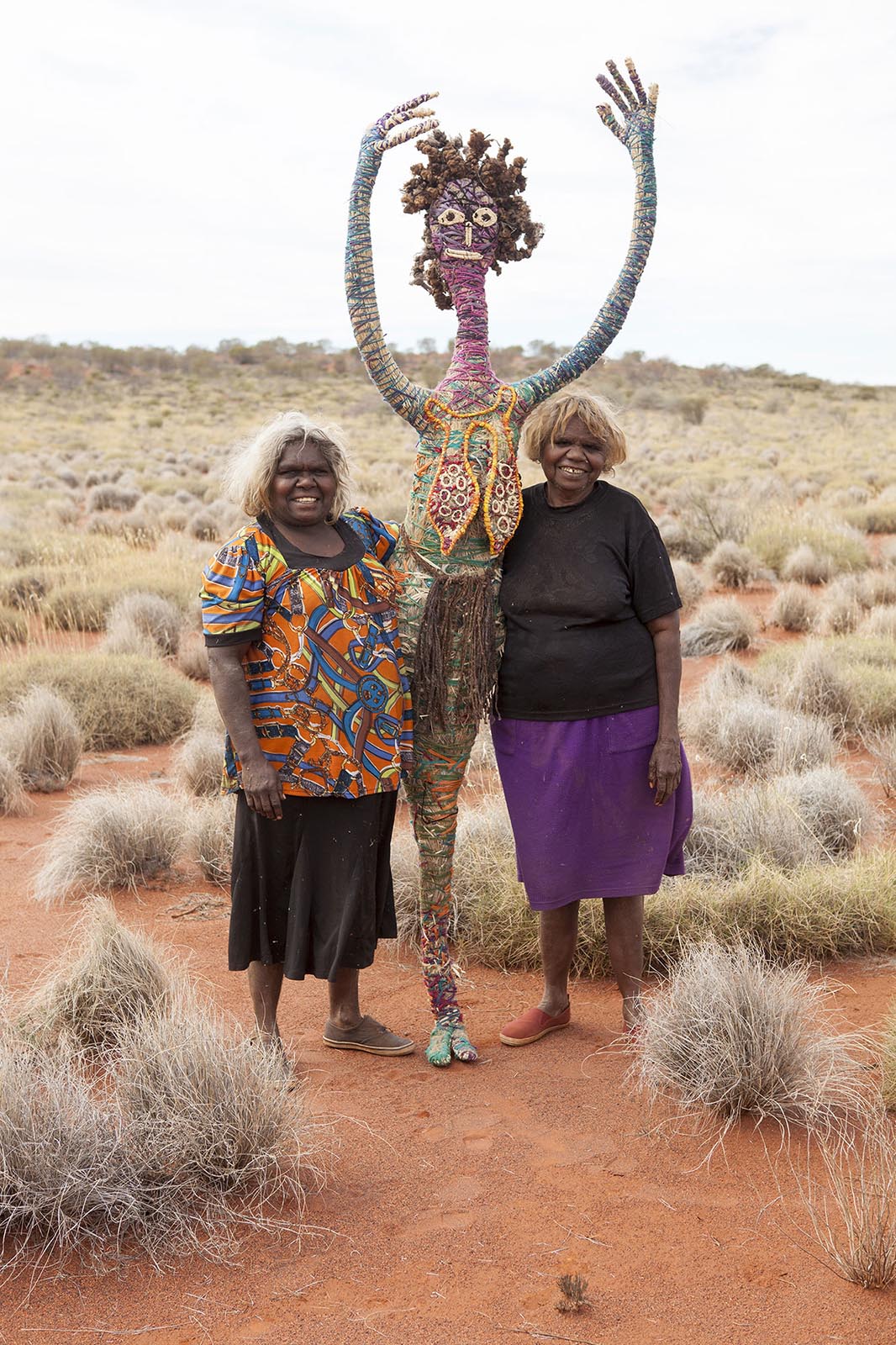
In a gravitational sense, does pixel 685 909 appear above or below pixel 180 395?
below

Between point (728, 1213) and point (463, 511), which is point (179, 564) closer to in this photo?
point (463, 511)

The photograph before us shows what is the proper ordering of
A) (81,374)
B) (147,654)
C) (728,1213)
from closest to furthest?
(728,1213), (147,654), (81,374)

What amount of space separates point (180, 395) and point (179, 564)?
35799 mm

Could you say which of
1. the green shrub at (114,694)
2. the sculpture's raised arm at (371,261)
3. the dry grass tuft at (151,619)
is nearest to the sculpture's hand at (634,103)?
the sculpture's raised arm at (371,261)

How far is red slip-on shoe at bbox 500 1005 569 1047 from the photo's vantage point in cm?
404

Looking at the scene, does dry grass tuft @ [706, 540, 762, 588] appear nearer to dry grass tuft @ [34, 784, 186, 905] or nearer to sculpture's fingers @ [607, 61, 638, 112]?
dry grass tuft @ [34, 784, 186, 905]

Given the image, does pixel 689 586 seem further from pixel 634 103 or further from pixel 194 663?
pixel 634 103

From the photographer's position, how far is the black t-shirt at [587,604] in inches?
141

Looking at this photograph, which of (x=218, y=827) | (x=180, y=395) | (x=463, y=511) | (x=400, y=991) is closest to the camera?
(x=463, y=511)

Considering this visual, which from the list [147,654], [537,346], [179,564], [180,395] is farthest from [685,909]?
[537,346]

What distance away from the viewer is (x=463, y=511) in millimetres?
3574

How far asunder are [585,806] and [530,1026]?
880 millimetres

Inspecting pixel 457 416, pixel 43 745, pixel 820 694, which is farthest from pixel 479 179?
pixel 820 694

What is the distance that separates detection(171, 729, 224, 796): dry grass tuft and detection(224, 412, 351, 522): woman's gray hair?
3.67 meters
